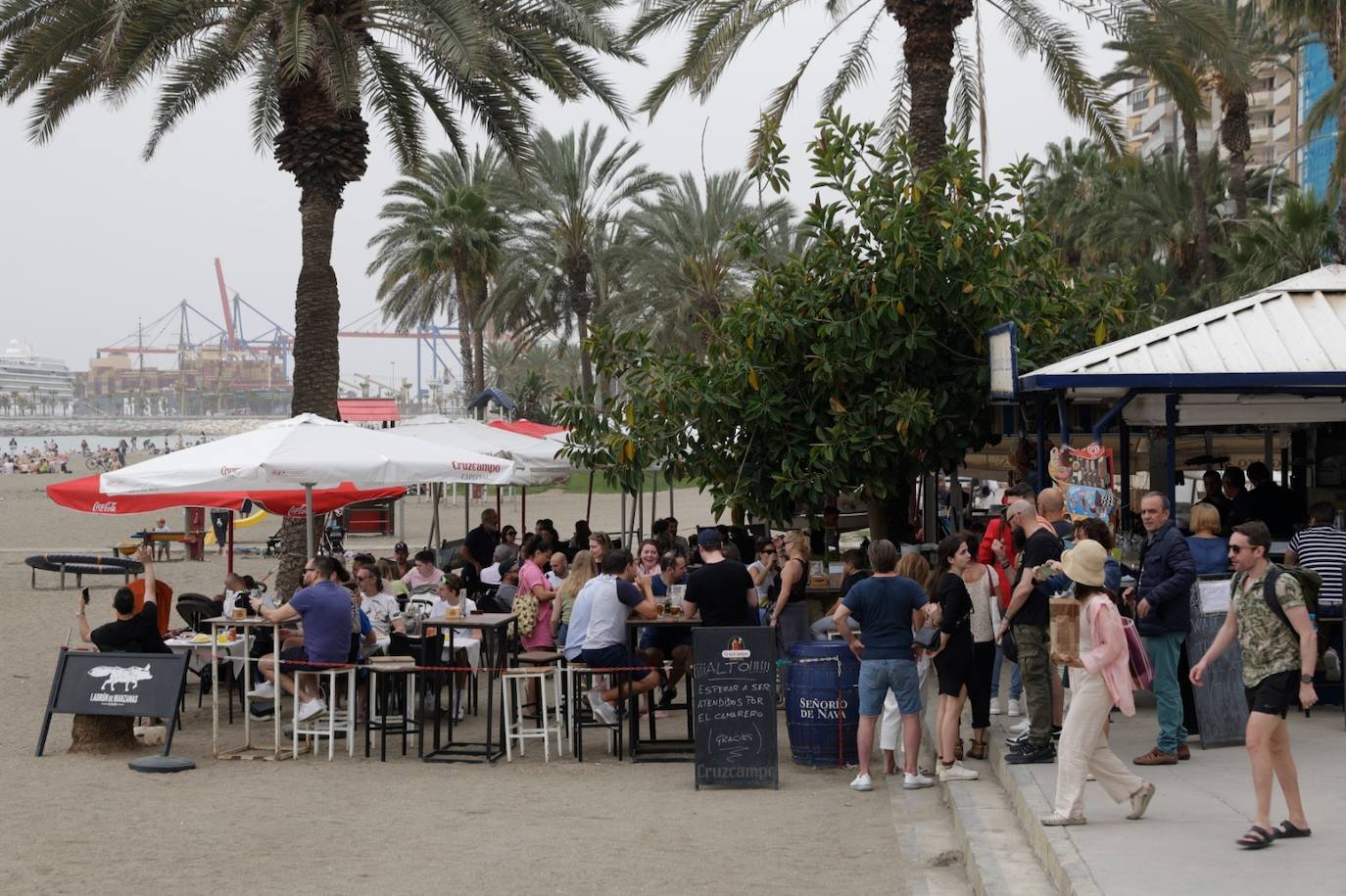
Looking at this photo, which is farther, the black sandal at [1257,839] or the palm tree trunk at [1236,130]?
the palm tree trunk at [1236,130]

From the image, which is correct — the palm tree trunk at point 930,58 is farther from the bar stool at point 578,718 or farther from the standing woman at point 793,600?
the bar stool at point 578,718

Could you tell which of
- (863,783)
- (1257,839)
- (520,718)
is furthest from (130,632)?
(1257,839)

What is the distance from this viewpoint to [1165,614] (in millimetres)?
8531

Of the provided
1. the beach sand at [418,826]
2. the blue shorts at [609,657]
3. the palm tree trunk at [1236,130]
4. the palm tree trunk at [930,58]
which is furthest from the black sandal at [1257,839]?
the palm tree trunk at [1236,130]

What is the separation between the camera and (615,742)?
36.2ft

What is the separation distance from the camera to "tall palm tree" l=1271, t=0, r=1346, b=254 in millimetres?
25094

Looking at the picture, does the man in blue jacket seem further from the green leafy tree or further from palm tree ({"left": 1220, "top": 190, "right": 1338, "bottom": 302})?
palm tree ({"left": 1220, "top": 190, "right": 1338, "bottom": 302})

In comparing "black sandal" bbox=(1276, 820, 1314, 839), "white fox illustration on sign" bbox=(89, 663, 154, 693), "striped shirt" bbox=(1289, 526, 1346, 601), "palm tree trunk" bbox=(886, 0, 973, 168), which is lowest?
"black sandal" bbox=(1276, 820, 1314, 839)

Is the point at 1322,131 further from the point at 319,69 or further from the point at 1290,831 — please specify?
the point at 1290,831

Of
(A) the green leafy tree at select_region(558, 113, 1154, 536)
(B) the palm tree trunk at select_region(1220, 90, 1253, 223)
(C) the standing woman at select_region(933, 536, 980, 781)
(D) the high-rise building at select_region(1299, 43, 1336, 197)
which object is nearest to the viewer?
(C) the standing woman at select_region(933, 536, 980, 781)

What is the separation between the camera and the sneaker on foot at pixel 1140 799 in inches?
280

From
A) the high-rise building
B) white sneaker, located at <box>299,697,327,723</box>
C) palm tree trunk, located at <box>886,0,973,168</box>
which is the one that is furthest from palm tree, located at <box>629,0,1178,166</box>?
the high-rise building

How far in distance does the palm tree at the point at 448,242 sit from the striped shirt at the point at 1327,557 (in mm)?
30527

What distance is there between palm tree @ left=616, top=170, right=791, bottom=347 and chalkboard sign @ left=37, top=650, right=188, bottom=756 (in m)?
30.7
